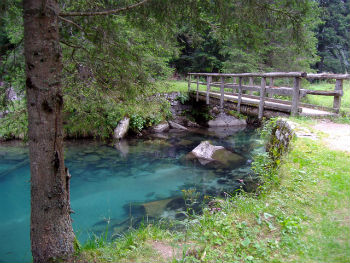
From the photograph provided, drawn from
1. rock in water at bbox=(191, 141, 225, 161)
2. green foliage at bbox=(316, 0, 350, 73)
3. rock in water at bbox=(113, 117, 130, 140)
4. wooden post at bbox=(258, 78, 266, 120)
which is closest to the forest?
wooden post at bbox=(258, 78, 266, 120)

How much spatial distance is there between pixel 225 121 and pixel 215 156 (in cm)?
792

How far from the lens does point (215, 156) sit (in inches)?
392

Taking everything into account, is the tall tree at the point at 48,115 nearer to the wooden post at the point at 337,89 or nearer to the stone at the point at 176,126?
the wooden post at the point at 337,89

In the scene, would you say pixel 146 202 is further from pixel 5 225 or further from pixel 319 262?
pixel 319 262

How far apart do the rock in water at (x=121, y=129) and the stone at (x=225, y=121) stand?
5.74 m

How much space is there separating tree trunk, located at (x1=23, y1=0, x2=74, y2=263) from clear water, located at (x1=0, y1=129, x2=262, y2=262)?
1.52 m

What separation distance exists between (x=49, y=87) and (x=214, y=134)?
1217 centimetres

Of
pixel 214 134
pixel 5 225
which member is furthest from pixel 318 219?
pixel 214 134

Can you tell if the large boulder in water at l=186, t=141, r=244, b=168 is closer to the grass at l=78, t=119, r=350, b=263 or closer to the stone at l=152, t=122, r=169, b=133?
the stone at l=152, t=122, r=169, b=133

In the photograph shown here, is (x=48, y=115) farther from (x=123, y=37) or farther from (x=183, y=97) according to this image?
(x=183, y=97)

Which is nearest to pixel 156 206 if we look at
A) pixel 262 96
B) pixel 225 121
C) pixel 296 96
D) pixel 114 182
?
pixel 114 182

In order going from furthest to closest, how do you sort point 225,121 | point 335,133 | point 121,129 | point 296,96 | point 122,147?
point 225,121 < point 121,129 < point 122,147 < point 296,96 < point 335,133

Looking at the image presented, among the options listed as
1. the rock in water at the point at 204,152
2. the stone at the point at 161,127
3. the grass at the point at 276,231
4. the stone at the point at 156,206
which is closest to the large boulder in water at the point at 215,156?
the rock in water at the point at 204,152

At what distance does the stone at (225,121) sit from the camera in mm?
17000
